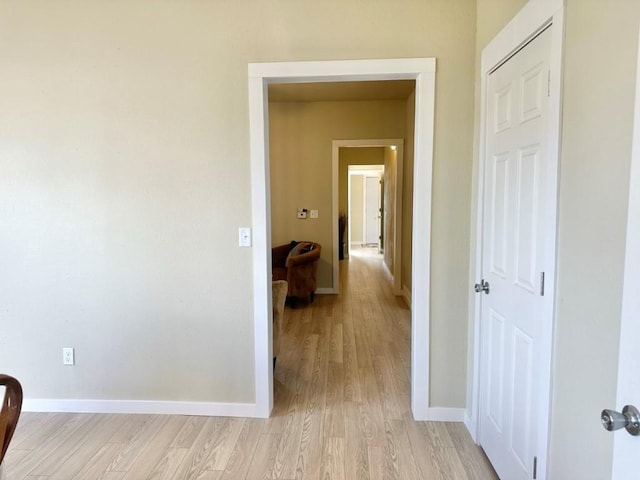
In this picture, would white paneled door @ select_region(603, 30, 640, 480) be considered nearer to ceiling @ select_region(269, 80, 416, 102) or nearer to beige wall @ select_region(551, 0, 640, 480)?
beige wall @ select_region(551, 0, 640, 480)

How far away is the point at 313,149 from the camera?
552 centimetres

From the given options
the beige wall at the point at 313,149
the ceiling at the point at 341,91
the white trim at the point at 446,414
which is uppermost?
the ceiling at the point at 341,91

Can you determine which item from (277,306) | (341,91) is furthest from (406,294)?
(277,306)

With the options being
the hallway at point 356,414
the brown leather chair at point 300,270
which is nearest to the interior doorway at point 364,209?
the brown leather chair at point 300,270

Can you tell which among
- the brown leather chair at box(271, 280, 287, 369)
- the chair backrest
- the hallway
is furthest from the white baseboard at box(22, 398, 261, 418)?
the chair backrest

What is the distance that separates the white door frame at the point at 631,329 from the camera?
0.76 m

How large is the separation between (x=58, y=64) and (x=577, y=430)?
3.09 m

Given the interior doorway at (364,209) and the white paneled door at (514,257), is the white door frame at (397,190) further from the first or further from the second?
the interior doorway at (364,209)

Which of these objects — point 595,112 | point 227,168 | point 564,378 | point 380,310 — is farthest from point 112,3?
point 380,310

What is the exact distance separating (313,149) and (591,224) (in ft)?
15.1

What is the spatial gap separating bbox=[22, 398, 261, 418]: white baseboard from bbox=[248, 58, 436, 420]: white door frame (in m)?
0.14

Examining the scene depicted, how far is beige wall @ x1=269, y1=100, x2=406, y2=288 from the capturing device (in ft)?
17.8

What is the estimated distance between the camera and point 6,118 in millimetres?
2355

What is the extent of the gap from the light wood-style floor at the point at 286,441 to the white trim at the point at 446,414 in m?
0.06
